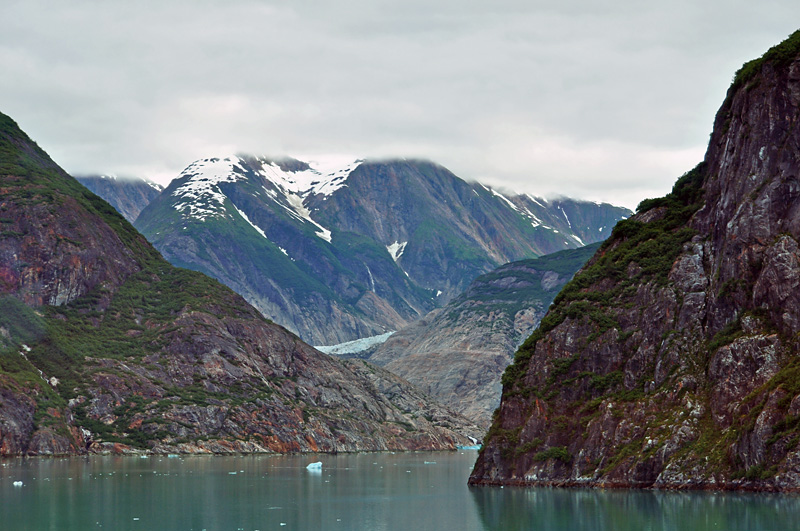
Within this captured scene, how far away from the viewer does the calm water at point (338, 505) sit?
80.8 metres

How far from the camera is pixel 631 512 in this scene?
84562 millimetres

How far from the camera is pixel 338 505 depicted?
104 metres

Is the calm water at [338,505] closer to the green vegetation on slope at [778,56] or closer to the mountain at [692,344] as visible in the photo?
the mountain at [692,344]

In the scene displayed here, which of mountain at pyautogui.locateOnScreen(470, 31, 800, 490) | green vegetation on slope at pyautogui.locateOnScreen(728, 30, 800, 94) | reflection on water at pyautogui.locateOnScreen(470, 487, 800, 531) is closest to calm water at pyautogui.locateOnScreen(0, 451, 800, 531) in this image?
reflection on water at pyautogui.locateOnScreen(470, 487, 800, 531)

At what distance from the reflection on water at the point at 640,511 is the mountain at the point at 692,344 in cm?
372

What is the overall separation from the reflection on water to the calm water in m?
0.09

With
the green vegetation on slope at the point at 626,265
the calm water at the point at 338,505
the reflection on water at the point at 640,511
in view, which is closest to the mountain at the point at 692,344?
the green vegetation on slope at the point at 626,265

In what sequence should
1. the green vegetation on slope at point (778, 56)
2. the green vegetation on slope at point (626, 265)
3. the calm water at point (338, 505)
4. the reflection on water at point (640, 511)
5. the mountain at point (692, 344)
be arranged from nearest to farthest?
1. the reflection on water at point (640, 511)
2. the calm water at point (338, 505)
3. the mountain at point (692, 344)
4. the green vegetation on slope at point (778, 56)
5. the green vegetation on slope at point (626, 265)

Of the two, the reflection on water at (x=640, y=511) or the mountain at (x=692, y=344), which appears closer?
the reflection on water at (x=640, y=511)

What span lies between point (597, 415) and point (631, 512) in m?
22.1

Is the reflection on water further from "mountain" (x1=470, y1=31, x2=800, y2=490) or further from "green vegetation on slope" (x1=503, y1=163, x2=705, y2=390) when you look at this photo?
"green vegetation on slope" (x1=503, y1=163, x2=705, y2=390)

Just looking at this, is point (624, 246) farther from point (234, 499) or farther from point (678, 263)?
point (234, 499)

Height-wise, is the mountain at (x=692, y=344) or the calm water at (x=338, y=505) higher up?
the mountain at (x=692, y=344)

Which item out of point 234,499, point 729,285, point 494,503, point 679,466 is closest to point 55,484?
point 234,499
